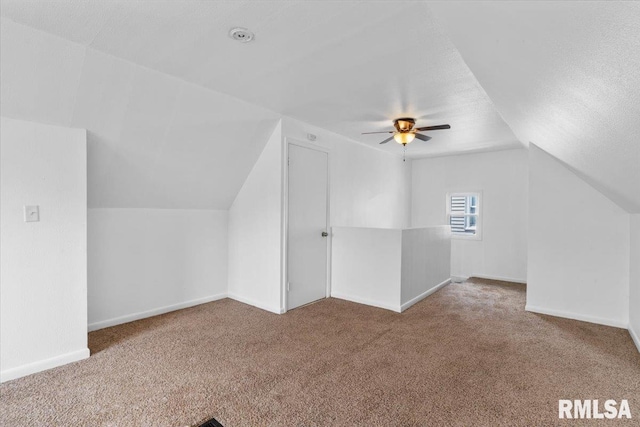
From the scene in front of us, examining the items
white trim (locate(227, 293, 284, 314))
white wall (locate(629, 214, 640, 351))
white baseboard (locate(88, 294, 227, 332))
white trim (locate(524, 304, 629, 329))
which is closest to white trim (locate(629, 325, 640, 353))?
white wall (locate(629, 214, 640, 351))

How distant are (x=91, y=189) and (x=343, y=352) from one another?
2809mm

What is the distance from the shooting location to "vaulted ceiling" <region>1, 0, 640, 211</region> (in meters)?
1.22

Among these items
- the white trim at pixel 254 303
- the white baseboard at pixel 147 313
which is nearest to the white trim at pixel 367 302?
the white trim at pixel 254 303

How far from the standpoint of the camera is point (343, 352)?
2.80 m

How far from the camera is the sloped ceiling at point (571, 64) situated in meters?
0.93

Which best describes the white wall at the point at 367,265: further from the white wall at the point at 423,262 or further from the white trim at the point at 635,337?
the white trim at the point at 635,337

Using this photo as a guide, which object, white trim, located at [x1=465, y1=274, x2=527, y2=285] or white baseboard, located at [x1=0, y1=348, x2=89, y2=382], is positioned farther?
white trim, located at [x1=465, y1=274, x2=527, y2=285]

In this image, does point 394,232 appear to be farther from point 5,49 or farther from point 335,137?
point 5,49

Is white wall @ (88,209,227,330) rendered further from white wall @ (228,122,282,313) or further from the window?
the window

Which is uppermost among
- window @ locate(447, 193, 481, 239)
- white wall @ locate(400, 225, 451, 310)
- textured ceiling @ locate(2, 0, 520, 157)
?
textured ceiling @ locate(2, 0, 520, 157)

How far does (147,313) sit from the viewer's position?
3680mm

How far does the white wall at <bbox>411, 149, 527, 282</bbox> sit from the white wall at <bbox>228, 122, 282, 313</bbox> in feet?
13.1

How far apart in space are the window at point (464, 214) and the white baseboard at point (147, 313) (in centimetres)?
459

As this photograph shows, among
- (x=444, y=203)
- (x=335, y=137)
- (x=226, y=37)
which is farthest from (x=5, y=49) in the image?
(x=444, y=203)
